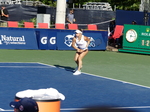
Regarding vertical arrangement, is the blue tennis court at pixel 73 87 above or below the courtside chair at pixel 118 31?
below

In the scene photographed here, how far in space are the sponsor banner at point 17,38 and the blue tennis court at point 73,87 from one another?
571 centimetres

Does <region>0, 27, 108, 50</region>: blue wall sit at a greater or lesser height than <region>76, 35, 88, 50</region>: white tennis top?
lesser

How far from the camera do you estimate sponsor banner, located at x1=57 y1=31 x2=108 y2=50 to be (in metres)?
26.2

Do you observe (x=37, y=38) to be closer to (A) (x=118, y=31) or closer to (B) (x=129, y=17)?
(A) (x=118, y=31)

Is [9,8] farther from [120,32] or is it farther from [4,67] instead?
[4,67]

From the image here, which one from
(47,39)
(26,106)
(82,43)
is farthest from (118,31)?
(26,106)

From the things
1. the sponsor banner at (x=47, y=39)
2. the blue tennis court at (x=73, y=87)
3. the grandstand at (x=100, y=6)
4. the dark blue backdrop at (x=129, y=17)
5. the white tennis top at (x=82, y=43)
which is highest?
the grandstand at (x=100, y=6)

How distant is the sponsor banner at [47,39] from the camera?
2567 centimetres

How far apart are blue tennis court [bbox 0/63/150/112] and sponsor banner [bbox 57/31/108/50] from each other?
280 inches

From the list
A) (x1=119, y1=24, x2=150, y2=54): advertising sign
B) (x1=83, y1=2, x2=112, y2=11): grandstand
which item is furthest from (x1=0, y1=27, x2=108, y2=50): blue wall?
(x1=83, y1=2, x2=112, y2=11): grandstand

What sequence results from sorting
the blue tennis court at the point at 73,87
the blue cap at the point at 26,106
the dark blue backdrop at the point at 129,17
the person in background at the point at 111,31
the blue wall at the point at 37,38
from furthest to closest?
the person in background at the point at 111,31
the dark blue backdrop at the point at 129,17
the blue wall at the point at 37,38
the blue tennis court at the point at 73,87
the blue cap at the point at 26,106

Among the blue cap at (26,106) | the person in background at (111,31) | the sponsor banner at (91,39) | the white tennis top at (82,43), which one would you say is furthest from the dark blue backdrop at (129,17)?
the blue cap at (26,106)

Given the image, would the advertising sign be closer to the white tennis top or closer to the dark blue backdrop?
the dark blue backdrop

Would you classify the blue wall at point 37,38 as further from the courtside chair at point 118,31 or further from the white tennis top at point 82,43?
the white tennis top at point 82,43
